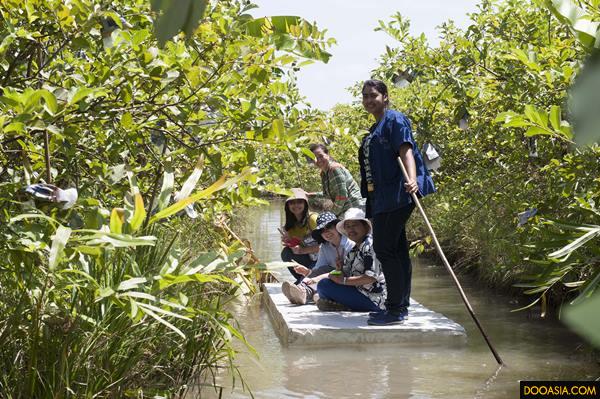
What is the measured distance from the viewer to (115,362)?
3.29 m

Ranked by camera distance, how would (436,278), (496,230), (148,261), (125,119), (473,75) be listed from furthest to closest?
(436,278) → (496,230) → (473,75) → (148,261) → (125,119)

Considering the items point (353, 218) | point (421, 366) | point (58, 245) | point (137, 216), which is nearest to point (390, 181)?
point (353, 218)

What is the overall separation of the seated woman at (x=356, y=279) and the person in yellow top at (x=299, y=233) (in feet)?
4.30

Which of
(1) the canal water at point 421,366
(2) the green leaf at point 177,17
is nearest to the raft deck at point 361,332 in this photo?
(1) the canal water at point 421,366

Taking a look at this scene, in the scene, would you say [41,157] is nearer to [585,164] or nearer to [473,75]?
[585,164]

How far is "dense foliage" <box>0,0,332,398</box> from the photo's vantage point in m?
2.64

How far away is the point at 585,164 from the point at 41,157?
8.84 feet

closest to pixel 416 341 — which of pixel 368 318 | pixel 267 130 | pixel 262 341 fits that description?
pixel 368 318

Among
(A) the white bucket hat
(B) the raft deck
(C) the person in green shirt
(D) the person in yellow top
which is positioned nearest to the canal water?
(B) the raft deck

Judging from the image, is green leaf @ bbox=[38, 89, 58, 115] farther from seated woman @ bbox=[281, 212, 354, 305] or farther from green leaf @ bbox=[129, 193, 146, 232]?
seated woman @ bbox=[281, 212, 354, 305]

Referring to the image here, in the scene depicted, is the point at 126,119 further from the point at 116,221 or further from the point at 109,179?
the point at 116,221

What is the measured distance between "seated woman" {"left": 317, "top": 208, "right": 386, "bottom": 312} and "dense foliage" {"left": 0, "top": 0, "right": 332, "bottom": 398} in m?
2.20

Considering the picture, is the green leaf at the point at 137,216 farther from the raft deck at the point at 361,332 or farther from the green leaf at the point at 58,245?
the raft deck at the point at 361,332

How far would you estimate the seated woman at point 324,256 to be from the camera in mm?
6551
